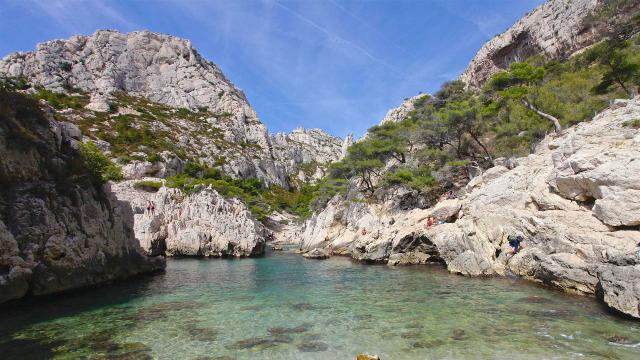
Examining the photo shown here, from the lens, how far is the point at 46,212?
652 inches

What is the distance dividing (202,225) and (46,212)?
87.9 ft

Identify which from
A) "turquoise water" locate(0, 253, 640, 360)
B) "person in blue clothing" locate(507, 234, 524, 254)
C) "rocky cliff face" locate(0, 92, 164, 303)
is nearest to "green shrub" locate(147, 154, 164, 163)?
"rocky cliff face" locate(0, 92, 164, 303)

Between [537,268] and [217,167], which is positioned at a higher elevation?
[217,167]

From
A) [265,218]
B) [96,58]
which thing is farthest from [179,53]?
[265,218]

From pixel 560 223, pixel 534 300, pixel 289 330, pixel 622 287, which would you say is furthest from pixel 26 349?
pixel 560 223

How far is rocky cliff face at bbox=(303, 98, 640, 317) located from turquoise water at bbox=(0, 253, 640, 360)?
4.15 ft

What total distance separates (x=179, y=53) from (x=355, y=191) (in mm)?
99565

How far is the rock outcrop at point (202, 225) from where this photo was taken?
41.7 m

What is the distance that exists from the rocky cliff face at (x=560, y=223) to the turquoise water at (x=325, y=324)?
1263 mm

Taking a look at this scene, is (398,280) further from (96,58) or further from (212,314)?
(96,58)

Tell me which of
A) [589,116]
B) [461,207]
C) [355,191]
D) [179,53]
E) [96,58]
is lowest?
[461,207]

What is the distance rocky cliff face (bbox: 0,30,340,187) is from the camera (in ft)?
279

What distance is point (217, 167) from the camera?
3226 inches

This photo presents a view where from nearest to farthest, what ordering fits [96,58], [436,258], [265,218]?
[436,258] < [265,218] < [96,58]
